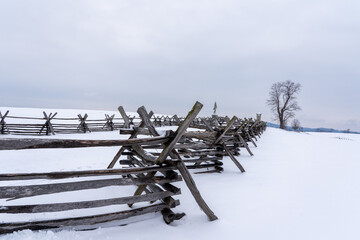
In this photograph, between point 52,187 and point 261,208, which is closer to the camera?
point 52,187

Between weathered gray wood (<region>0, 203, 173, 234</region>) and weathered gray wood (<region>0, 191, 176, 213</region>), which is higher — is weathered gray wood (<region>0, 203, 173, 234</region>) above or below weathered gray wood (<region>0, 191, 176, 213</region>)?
below

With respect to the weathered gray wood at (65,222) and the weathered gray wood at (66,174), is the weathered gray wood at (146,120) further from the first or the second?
the weathered gray wood at (65,222)

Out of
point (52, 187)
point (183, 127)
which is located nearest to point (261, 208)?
point (183, 127)

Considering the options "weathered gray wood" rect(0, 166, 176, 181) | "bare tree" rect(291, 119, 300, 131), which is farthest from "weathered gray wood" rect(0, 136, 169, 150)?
"bare tree" rect(291, 119, 300, 131)

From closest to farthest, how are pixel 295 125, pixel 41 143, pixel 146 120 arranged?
1. pixel 41 143
2. pixel 146 120
3. pixel 295 125

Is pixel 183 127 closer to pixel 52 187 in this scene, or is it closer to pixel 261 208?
pixel 52 187

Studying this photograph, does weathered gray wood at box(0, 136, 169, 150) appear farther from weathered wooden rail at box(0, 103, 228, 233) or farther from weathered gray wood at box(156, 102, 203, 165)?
weathered gray wood at box(156, 102, 203, 165)

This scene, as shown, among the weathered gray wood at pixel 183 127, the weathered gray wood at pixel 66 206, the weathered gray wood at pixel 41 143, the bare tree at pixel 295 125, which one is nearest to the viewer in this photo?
the weathered gray wood at pixel 41 143

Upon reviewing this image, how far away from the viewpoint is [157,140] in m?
2.74

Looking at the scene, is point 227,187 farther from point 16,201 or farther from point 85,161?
point 85,161

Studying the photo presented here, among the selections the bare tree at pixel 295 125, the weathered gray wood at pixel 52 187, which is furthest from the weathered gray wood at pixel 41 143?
the bare tree at pixel 295 125

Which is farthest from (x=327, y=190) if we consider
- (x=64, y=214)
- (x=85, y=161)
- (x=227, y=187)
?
(x=85, y=161)

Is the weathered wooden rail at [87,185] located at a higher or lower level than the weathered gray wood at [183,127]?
lower

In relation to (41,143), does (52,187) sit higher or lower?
lower
